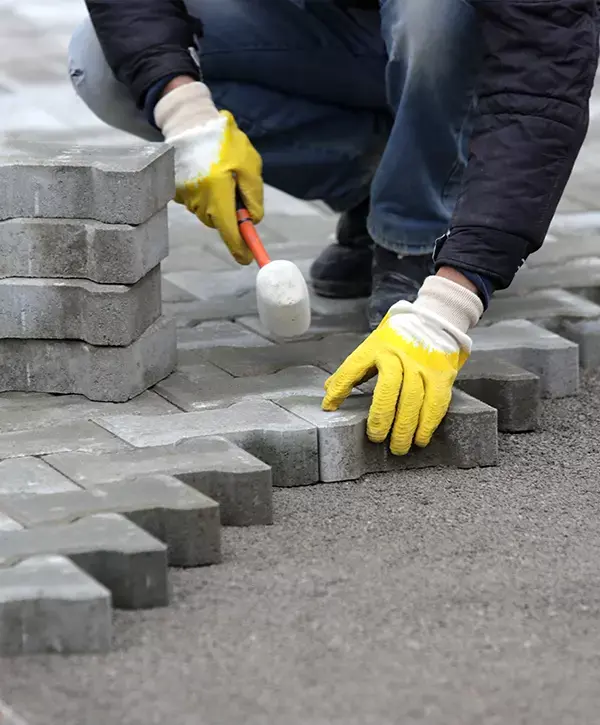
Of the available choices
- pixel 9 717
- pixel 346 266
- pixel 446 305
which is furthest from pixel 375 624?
→ pixel 346 266

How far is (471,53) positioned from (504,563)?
1162mm

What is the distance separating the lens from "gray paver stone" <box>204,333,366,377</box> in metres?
2.71

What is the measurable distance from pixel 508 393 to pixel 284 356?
1.58ft

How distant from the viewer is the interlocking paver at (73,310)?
2.43 metres

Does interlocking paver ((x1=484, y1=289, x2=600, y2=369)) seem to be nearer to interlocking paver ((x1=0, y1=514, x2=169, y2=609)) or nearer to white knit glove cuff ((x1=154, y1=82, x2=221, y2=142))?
white knit glove cuff ((x1=154, y1=82, x2=221, y2=142))

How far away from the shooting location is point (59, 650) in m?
1.74

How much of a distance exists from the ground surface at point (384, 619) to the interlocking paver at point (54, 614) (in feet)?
0.08

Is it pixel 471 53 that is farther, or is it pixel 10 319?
pixel 471 53

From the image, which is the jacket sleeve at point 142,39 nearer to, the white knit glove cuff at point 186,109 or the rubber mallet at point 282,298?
the white knit glove cuff at point 186,109

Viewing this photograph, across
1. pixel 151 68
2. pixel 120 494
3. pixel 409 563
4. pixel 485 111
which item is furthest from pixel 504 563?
pixel 151 68

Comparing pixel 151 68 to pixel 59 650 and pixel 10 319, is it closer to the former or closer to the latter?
pixel 10 319

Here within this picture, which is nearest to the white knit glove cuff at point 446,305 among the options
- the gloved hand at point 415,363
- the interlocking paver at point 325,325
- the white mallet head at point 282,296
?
the gloved hand at point 415,363

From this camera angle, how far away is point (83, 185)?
95.0 inches

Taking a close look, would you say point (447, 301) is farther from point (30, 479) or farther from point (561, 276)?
point (561, 276)
